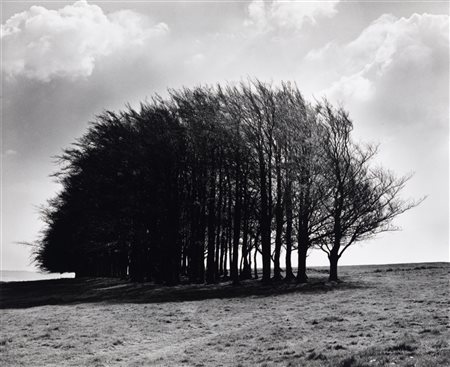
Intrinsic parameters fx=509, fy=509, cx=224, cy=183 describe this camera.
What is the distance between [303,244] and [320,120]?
8579 mm

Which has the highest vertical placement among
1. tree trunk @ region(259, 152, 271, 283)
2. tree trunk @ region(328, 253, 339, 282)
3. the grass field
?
tree trunk @ region(259, 152, 271, 283)

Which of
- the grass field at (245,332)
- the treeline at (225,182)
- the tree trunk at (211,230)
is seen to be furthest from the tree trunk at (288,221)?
the grass field at (245,332)

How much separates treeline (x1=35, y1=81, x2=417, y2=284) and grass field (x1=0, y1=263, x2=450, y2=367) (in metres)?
9.32

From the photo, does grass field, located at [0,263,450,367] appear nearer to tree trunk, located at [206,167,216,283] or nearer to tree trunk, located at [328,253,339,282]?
tree trunk, located at [328,253,339,282]

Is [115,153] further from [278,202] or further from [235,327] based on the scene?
[235,327]

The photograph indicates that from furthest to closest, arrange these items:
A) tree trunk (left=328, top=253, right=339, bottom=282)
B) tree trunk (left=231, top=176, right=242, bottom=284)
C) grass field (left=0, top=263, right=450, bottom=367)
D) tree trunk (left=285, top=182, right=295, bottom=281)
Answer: tree trunk (left=231, top=176, right=242, bottom=284), tree trunk (left=328, top=253, right=339, bottom=282), tree trunk (left=285, top=182, right=295, bottom=281), grass field (left=0, top=263, right=450, bottom=367)

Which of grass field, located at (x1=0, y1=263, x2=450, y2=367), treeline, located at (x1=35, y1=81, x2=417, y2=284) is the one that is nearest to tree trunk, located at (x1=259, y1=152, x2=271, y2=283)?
treeline, located at (x1=35, y1=81, x2=417, y2=284)

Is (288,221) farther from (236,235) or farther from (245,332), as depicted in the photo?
(245,332)

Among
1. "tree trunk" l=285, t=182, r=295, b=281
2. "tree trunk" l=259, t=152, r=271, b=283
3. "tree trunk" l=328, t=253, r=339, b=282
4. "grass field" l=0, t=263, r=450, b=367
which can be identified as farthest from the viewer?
"tree trunk" l=328, t=253, r=339, b=282

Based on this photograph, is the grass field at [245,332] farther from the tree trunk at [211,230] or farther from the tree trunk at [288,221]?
the tree trunk at [211,230]

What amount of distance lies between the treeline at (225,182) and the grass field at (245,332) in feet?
30.6

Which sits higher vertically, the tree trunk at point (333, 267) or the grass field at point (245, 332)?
the tree trunk at point (333, 267)

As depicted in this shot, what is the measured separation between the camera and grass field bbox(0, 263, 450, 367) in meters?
11.8

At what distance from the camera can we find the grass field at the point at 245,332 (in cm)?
1177
